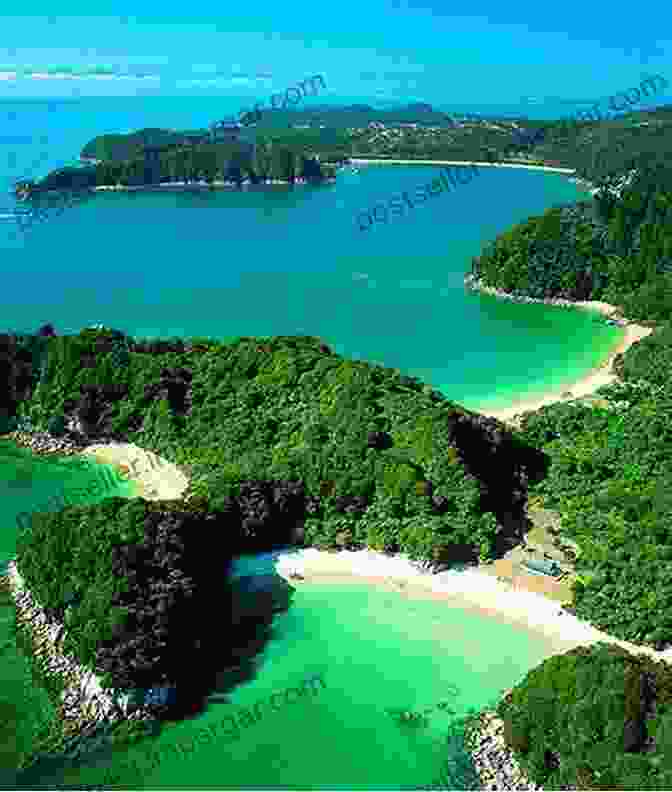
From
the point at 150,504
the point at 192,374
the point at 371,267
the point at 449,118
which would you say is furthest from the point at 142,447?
the point at 449,118

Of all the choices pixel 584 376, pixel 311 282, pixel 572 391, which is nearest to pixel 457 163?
pixel 311 282

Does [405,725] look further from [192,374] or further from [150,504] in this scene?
[192,374]

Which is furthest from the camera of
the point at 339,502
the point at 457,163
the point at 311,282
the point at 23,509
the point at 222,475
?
the point at 457,163

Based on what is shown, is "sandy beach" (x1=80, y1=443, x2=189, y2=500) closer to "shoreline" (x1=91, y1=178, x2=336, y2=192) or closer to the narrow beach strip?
the narrow beach strip

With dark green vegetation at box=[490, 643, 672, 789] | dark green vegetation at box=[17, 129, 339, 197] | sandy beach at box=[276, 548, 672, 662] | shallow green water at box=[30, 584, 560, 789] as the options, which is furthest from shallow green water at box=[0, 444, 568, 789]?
dark green vegetation at box=[17, 129, 339, 197]

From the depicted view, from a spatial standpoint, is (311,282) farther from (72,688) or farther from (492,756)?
(492,756)

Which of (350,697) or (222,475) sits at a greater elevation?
(222,475)

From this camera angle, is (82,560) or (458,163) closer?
(82,560)
